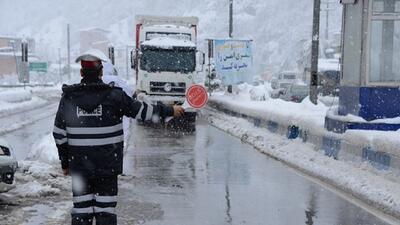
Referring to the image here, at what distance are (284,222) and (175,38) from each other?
17.9m

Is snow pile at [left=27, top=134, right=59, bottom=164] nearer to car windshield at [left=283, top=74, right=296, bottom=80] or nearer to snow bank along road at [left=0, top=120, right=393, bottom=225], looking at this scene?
snow bank along road at [left=0, top=120, right=393, bottom=225]

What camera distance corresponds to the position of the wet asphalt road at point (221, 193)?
782cm

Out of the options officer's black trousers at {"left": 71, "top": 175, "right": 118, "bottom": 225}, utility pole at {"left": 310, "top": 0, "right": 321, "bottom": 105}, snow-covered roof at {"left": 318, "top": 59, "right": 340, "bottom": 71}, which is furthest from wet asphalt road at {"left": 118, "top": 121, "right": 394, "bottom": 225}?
snow-covered roof at {"left": 318, "top": 59, "right": 340, "bottom": 71}

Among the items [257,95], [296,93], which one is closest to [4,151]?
[257,95]

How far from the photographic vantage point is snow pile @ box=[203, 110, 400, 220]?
8.69 m

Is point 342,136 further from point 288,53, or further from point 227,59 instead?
point 288,53

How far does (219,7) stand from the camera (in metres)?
191

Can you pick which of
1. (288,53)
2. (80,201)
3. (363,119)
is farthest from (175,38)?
(288,53)

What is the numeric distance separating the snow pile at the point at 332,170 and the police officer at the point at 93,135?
4.40m

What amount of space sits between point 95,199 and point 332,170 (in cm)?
654

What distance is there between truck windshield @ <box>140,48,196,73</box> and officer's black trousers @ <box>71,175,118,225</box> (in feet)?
62.3

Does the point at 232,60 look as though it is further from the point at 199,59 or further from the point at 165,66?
the point at 165,66

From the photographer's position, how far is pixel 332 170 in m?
10.9

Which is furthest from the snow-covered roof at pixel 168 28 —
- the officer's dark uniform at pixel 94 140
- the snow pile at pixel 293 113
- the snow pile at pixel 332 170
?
the officer's dark uniform at pixel 94 140
